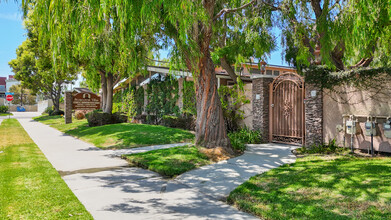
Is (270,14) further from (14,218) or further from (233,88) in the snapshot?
(14,218)

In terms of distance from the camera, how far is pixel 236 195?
4.66 metres

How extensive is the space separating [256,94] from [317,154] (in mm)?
3739

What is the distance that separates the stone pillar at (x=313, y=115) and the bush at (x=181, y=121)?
6578 mm

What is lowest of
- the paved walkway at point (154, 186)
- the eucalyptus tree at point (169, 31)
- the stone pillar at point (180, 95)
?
the paved walkway at point (154, 186)

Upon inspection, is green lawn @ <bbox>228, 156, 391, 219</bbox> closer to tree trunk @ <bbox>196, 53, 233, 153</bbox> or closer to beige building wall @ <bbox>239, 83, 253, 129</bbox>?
tree trunk @ <bbox>196, 53, 233, 153</bbox>

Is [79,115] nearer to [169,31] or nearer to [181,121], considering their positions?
[181,121]

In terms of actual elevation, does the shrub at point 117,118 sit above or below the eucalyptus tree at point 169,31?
below

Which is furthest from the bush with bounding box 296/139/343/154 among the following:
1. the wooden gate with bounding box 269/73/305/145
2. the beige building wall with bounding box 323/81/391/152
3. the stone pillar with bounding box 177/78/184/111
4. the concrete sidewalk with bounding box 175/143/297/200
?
the stone pillar with bounding box 177/78/184/111

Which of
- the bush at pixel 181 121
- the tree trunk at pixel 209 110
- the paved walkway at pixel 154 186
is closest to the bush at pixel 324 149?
the paved walkway at pixel 154 186

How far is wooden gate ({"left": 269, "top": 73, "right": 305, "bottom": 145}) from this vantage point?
380 inches

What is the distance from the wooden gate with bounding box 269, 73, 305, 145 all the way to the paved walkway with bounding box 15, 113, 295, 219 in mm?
1450

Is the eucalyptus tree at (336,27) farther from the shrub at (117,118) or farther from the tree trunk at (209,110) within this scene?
the shrub at (117,118)

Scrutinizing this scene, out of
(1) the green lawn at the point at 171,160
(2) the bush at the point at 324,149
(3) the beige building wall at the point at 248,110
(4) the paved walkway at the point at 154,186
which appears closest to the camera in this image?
(4) the paved walkway at the point at 154,186

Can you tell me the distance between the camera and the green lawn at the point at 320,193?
3757 mm
